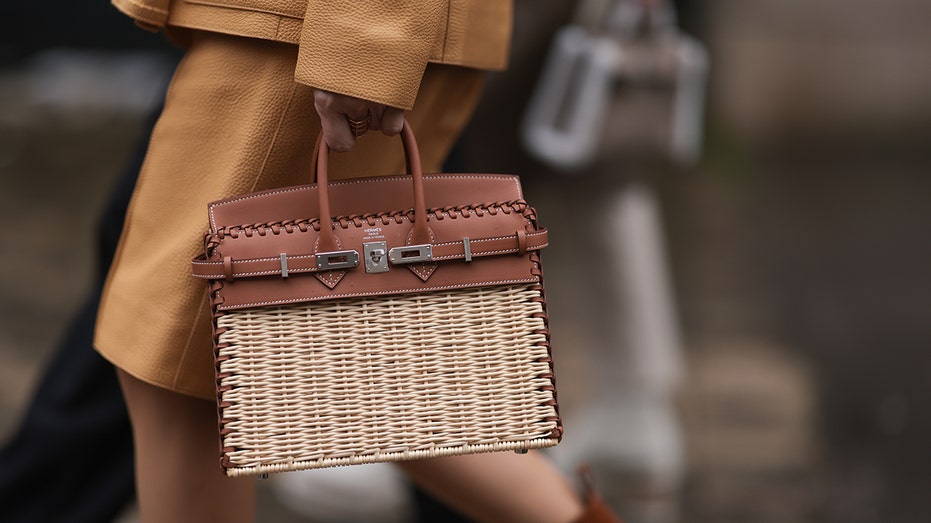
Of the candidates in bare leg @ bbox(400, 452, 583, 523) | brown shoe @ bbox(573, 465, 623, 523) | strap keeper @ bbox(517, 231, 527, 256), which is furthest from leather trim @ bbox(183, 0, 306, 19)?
brown shoe @ bbox(573, 465, 623, 523)

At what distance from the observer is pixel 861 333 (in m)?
3.69

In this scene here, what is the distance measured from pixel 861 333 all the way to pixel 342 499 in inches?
72.1

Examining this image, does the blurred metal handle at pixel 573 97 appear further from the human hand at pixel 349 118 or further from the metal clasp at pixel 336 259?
the metal clasp at pixel 336 259

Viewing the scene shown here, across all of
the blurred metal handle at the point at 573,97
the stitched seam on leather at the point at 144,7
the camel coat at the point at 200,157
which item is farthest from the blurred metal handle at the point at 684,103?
the stitched seam on leather at the point at 144,7

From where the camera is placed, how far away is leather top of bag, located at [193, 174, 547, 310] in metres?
1.34

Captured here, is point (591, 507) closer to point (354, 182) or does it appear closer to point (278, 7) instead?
point (354, 182)

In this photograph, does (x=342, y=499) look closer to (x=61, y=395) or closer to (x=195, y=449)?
(x=61, y=395)

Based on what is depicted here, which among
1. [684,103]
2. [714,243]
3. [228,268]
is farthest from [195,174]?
[714,243]

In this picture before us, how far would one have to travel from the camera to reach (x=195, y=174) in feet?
4.81

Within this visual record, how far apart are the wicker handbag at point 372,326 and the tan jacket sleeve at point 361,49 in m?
0.08

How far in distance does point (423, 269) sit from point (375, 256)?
0.18ft

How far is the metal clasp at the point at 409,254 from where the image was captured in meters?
1.35

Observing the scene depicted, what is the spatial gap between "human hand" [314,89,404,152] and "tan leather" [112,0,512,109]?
0.09 ft

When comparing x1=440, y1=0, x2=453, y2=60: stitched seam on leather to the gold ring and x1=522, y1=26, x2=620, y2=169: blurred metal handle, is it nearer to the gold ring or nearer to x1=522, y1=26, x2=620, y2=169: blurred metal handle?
the gold ring
